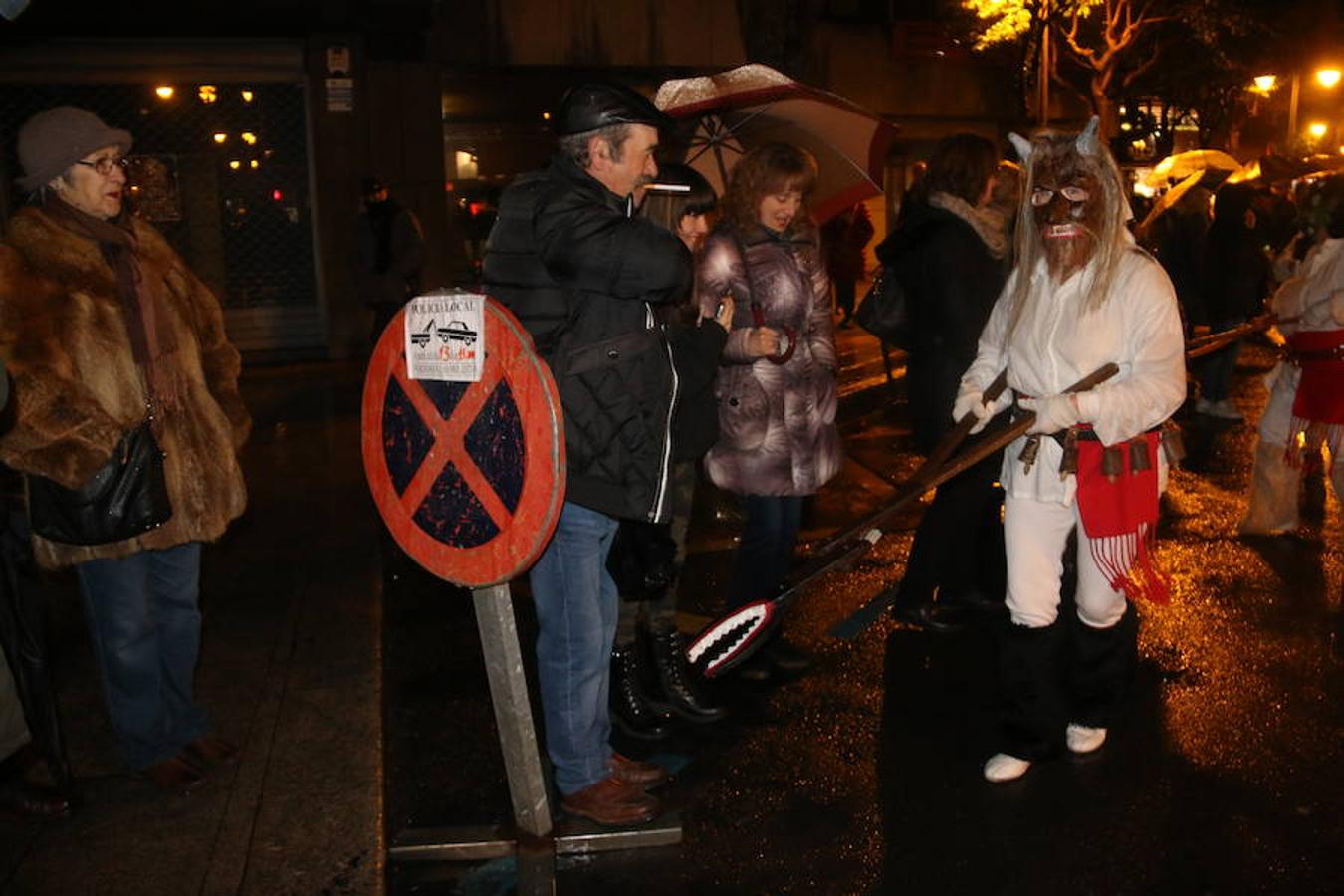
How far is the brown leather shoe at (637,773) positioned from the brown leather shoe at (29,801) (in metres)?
1.63

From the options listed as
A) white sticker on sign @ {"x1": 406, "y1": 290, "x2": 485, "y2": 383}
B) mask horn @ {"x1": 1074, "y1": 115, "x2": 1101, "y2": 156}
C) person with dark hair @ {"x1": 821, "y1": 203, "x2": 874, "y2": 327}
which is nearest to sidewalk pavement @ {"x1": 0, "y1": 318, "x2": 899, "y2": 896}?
white sticker on sign @ {"x1": 406, "y1": 290, "x2": 485, "y2": 383}

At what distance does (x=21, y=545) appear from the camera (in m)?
3.85

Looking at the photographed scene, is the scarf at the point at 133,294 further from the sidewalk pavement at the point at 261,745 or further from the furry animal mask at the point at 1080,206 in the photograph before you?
the furry animal mask at the point at 1080,206

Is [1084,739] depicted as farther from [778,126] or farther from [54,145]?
[54,145]

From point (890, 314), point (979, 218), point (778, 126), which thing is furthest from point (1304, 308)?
point (778, 126)

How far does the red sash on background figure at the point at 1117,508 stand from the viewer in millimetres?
3840

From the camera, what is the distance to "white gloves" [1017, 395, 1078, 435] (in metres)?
3.70

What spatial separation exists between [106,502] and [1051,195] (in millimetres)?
2866

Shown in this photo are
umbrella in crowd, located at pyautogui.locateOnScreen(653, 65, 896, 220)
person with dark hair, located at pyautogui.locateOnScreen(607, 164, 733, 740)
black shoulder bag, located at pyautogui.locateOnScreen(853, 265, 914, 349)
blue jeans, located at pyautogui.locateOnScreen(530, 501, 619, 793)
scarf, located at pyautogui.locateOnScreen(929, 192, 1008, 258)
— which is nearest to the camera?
blue jeans, located at pyautogui.locateOnScreen(530, 501, 619, 793)

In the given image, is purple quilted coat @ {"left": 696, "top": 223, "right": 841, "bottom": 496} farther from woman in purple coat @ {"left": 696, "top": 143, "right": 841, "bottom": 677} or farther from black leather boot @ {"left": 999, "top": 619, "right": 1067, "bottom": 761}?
black leather boot @ {"left": 999, "top": 619, "right": 1067, "bottom": 761}

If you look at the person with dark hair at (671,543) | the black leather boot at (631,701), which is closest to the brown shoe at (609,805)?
Answer: the person with dark hair at (671,543)

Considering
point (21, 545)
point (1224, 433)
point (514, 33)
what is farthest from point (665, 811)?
point (514, 33)

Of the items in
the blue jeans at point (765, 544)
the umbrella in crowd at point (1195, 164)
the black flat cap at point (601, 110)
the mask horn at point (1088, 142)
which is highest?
the black flat cap at point (601, 110)

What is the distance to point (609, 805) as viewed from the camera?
372 cm
